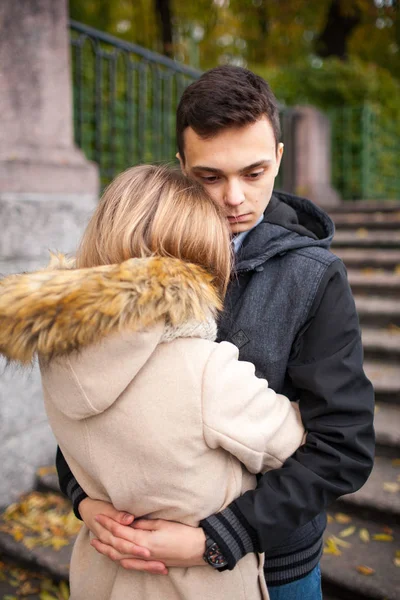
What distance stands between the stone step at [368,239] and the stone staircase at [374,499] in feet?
0.24

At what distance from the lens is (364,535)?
9.32 feet

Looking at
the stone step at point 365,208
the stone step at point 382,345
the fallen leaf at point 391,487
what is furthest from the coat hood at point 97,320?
the stone step at point 365,208

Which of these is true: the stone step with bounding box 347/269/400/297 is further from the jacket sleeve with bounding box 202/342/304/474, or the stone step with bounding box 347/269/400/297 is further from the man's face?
the jacket sleeve with bounding box 202/342/304/474

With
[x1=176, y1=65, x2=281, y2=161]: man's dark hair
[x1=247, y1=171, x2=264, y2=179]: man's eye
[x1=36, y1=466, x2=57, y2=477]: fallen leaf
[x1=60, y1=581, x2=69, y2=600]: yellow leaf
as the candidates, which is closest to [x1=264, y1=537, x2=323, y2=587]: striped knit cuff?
[x1=247, y1=171, x2=264, y2=179]: man's eye

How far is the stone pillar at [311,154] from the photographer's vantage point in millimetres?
8008

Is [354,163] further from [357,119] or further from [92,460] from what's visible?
[92,460]

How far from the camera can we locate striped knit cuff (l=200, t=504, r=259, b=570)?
1223 mm

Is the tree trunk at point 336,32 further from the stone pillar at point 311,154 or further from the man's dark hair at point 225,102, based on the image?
the man's dark hair at point 225,102

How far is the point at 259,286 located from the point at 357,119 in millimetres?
8644

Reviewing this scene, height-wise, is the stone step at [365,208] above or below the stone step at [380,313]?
above

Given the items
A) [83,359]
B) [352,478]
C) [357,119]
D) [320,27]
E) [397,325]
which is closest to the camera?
[83,359]

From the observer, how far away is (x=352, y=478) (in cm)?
130

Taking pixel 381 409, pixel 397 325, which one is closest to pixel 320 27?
pixel 397 325

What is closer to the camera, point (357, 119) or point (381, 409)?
point (381, 409)
